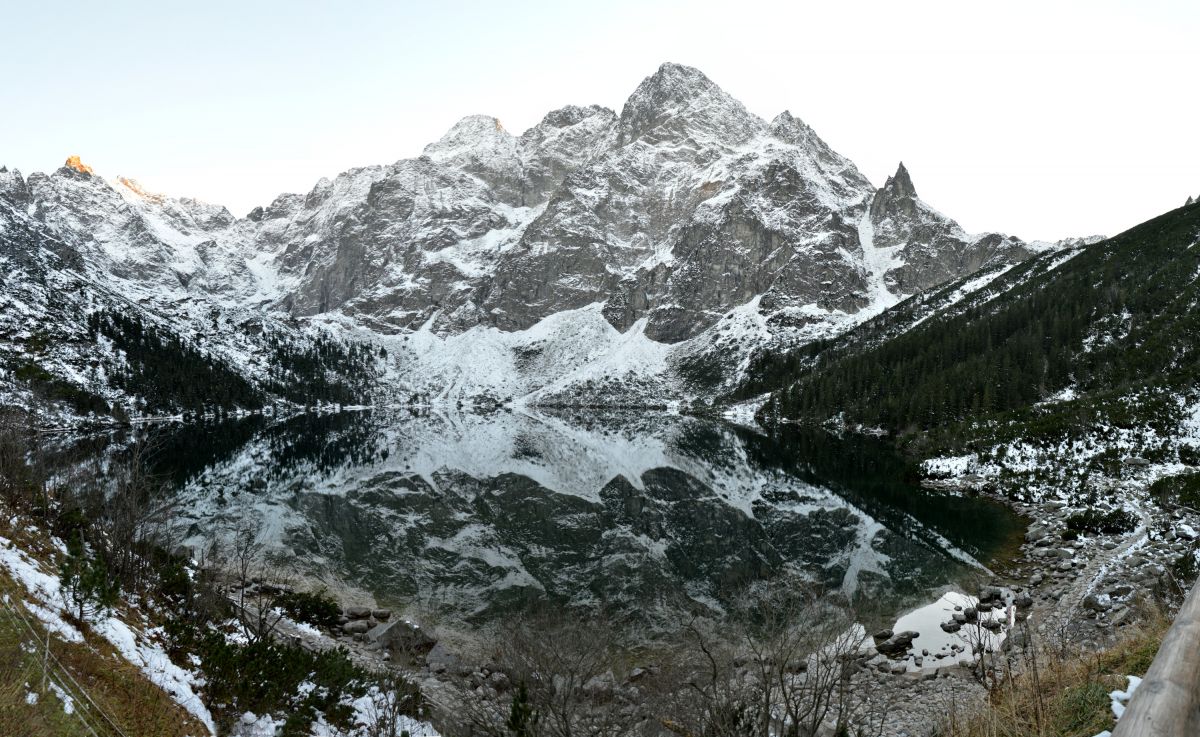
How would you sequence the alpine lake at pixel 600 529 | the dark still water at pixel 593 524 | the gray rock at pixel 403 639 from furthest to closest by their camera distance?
the dark still water at pixel 593 524
the alpine lake at pixel 600 529
the gray rock at pixel 403 639

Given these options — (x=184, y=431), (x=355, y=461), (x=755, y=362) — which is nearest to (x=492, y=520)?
(x=355, y=461)

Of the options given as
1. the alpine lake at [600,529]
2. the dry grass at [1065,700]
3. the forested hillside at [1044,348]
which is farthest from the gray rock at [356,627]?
the forested hillside at [1044,348]

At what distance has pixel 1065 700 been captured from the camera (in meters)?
7.04

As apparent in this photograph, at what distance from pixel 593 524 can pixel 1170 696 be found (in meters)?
38.1

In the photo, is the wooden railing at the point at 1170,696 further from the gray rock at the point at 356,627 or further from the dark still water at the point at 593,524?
the gray rock at the point at 356,627

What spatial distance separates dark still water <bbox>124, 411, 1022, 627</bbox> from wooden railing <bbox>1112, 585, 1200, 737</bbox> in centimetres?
2161

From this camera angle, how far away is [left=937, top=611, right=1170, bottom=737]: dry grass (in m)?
6.08

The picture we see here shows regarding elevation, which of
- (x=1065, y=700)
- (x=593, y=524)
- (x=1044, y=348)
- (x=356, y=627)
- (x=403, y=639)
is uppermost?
(x=1044, y=348)

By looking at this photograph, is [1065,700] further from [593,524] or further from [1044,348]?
[1044,348]

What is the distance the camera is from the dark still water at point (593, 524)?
27.0 meters

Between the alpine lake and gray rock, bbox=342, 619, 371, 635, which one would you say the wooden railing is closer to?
the alpine lake

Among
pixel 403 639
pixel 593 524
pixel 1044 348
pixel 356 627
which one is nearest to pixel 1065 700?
pixel 403 639

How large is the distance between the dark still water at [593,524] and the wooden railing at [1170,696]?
70.9 feet

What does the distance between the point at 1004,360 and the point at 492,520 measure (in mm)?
83019
